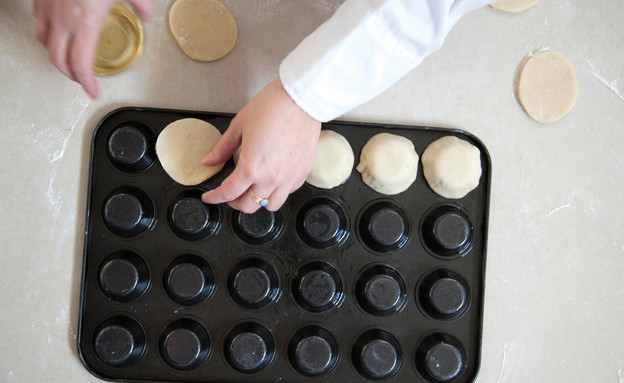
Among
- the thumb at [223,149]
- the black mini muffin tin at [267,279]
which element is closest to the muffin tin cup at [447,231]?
the black mini muffin tin at [267,279]

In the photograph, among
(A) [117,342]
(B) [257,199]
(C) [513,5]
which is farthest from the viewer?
(C) [513,5]

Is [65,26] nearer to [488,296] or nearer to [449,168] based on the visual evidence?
[449,168]

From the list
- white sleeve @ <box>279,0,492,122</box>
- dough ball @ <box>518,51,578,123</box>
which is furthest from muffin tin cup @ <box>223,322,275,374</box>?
dough ball @ <box>518,51,578,123</box>

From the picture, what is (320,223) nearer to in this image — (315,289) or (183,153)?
(315,289)

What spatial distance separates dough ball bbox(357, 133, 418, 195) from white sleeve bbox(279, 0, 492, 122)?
216mm

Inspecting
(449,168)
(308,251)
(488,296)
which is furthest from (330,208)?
(488,296)

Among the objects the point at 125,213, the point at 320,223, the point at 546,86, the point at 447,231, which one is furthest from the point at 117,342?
the point at 546,86

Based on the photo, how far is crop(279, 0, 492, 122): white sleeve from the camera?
2.17ft

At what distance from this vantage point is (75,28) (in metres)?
0.69

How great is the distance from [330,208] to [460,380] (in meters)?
0.45

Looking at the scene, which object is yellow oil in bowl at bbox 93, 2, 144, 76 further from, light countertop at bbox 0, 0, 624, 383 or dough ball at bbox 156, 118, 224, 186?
dough ball at bbox 156, 118, 224, 186

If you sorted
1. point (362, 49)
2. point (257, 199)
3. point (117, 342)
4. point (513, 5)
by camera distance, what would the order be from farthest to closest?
point (513, 5) < point (117, 342) < point (257, 199) < point (362, 49)

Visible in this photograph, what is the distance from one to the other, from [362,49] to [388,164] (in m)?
0.30

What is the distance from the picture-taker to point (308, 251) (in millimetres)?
955
